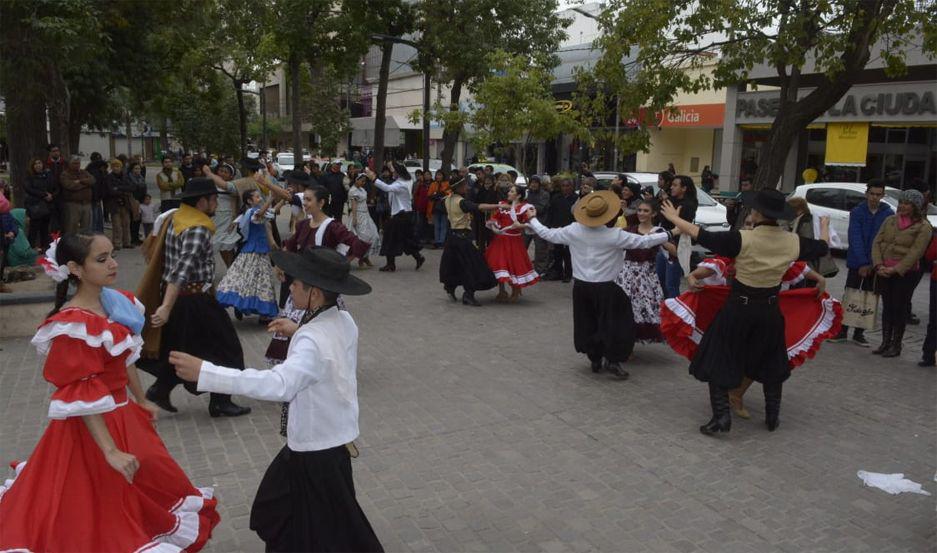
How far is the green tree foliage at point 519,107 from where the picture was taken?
Answer: 15570 mm

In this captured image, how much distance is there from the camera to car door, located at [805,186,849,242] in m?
16.2

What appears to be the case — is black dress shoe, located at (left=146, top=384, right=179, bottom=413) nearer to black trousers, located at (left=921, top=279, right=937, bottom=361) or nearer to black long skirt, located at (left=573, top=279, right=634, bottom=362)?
black long skirt, located at (left=573, top=279, right=634, bottom=362)

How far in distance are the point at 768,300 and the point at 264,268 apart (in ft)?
17.8

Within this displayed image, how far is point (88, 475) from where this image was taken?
3.50 meters

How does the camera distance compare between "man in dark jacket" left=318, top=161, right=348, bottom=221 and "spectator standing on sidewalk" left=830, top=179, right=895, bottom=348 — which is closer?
"spectator standing on sidewalk" left=830, top=179, right=895, bottom=348

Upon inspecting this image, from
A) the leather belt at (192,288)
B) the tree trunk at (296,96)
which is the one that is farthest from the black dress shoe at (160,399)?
the tree trunk at (296,96)

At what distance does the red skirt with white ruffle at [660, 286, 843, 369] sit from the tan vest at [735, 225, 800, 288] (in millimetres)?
694

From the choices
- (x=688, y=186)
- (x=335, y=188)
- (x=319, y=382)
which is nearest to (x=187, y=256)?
(x=319, y=382)

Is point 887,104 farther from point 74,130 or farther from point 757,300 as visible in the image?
point 74,130

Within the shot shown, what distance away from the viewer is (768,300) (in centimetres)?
606

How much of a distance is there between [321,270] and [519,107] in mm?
13170

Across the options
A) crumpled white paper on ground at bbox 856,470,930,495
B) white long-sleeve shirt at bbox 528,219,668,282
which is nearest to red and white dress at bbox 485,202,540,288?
white long-sleeve shirt at bbox 528,219,668,282

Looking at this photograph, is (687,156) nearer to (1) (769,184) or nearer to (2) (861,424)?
(1) (769,184)

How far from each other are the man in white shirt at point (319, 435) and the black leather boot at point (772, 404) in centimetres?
384
